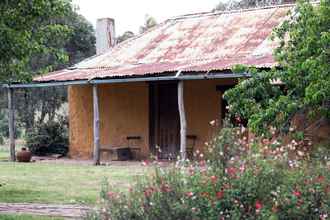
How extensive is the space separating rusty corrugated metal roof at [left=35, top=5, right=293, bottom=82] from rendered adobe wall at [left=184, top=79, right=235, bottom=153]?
1.03m

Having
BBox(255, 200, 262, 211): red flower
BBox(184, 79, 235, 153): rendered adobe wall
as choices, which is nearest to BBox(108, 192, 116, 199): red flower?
BBox(255, 200, 262, 211): red flower

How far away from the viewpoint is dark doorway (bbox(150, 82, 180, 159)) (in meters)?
20.3

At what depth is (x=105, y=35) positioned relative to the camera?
25.0 meters

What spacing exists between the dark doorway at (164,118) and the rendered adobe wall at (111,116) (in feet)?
0.75

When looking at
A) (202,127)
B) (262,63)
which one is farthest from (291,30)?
(202,127)

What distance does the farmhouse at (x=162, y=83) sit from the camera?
1844 cm

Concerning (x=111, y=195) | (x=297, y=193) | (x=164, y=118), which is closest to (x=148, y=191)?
(x=111, y=195)

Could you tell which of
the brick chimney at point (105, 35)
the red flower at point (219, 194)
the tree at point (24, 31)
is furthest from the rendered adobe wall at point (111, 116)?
the red flower at point (219, 194)

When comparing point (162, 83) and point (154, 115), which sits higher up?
point (162, 83)

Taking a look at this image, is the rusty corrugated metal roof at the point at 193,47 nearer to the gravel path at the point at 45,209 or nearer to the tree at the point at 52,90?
the gravel path at the point at 45,209

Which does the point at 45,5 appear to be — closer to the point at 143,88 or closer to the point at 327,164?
the point at 327,164

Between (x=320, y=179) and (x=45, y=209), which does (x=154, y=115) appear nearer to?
(x=45, y=209)

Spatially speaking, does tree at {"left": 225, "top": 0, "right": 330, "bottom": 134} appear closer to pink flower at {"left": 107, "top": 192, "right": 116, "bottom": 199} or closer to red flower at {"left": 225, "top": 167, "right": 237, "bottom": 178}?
red flower at {"left": 225, "top": 167, "right": 237, "bottom": 178}

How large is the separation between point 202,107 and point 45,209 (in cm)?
1032
